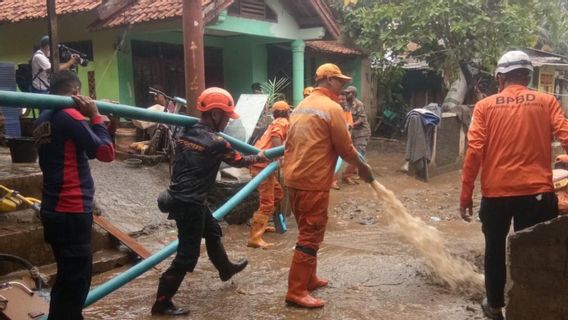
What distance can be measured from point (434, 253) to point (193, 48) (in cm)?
355

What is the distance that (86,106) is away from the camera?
121 inches

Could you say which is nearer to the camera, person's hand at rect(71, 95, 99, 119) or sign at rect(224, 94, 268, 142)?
person's hand at rect(71, 95, 99, 119)

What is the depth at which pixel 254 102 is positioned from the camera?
33.9 ft

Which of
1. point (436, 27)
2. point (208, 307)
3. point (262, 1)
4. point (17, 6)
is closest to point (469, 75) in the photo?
point (436, 27)

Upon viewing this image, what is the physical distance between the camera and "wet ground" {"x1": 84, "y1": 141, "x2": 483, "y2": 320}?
398 cm

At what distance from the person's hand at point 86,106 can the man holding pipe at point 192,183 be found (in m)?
0.97

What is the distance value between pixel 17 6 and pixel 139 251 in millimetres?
9455

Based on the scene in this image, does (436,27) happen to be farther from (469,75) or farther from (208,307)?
(208,307)

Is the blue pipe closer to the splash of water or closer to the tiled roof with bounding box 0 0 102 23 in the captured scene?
the splash of water

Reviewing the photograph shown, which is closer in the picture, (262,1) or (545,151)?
(545,151)

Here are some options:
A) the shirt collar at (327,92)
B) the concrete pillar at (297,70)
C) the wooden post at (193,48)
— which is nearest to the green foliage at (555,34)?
the concrete pillar at (297,70)

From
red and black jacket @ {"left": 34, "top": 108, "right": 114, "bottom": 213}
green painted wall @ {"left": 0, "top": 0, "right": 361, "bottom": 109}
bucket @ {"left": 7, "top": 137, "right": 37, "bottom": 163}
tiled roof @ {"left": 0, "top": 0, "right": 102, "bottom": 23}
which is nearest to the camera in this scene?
red and black jacket @ {"left": 34, "top": 108, "right": 114, "bottom": 213}

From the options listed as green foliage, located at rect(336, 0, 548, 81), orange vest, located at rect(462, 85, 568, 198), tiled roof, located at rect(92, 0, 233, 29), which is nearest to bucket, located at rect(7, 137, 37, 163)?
tiled roof, located at rect(92, 0, 233, 29)

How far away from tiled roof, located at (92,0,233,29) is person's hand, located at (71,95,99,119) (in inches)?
274
